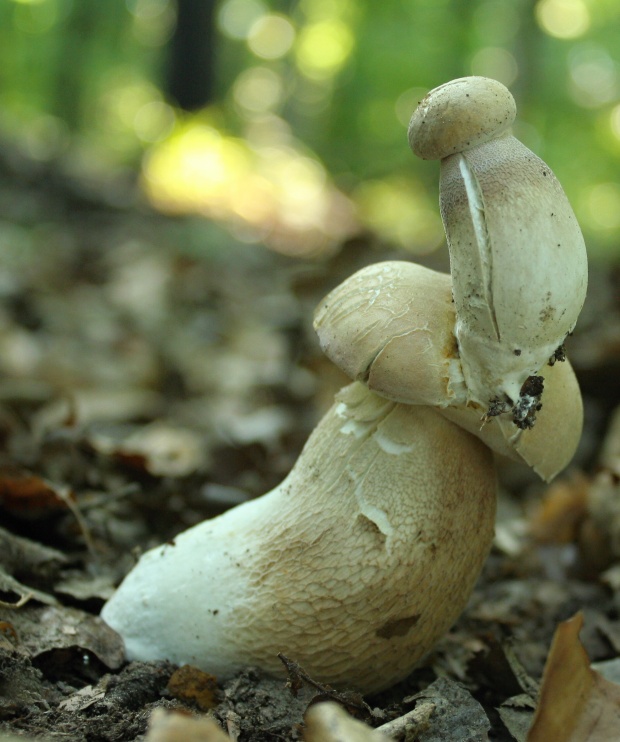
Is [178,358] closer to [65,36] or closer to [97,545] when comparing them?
[97,545]

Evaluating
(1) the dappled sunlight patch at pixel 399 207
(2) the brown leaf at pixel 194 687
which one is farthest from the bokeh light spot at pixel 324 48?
(2) the brown leaf at pixel 194 687

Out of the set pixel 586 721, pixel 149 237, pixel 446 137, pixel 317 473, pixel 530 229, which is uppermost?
pixel 446 137

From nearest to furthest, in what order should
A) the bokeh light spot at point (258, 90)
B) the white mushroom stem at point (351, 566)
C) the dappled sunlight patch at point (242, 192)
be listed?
1. the white mushroom stem at point (351, 566)
2. the dappled sunlight patch at point (242, 192)
3. the bokeh light spot at point (258, 90)

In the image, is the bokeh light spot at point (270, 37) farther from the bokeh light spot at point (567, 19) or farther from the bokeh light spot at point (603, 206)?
the bokeh light spot at point (603, 206)

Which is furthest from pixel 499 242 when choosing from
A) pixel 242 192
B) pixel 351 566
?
pixel 242 192

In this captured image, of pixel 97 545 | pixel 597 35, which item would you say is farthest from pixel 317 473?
pixel 597 35

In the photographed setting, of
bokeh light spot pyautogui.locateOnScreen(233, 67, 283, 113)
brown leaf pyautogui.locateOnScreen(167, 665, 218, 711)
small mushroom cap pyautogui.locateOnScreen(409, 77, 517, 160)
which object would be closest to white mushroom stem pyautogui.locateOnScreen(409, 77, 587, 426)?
small mushroom cap pyautogui.locateOnScreen(409, 77, 517, 160)

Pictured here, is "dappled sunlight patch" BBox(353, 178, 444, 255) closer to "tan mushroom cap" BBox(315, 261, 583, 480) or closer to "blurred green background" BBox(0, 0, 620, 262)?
"blurred green background" BBox(0, 0, 620, 262)
